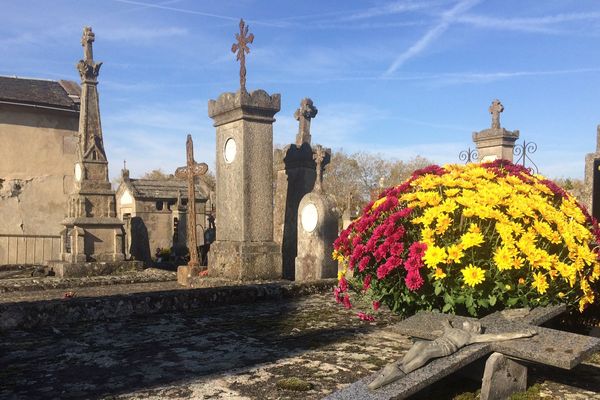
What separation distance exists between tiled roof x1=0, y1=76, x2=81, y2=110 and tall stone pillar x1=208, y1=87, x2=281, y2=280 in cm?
1035

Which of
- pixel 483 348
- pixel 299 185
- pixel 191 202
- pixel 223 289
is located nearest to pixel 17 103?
pixel 191 202

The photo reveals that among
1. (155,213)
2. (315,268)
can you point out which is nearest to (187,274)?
(315,268)

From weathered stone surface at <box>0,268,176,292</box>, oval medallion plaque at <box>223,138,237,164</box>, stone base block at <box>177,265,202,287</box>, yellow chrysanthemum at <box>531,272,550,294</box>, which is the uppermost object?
oval medallion plaque at <box>223,138,237,164</box>

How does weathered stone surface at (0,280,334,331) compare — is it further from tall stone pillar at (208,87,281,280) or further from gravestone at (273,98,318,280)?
gravestone at (273,98,318,280)

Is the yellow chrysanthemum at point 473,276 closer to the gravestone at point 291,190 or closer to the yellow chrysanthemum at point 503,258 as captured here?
the yellow chrysanthemum at point 503,258

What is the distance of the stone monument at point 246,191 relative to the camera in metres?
9.62

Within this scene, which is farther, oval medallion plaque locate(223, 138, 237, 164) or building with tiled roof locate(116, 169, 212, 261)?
building with tiled roof locate(116, 169, 212, 261)

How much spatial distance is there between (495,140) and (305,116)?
20.2 ft

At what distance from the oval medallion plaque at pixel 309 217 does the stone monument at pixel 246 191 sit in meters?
0.69

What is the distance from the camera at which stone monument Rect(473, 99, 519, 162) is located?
15.2 meters

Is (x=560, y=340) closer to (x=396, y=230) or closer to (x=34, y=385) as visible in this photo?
(x=396, y=230)

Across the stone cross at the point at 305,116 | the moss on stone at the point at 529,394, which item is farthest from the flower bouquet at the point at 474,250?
the stone cross at the point at 305,116

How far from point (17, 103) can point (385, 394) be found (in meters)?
17.9

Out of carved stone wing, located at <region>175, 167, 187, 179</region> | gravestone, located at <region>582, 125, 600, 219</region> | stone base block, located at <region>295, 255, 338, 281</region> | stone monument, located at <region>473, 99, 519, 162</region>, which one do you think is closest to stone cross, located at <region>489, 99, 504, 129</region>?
stone monument, located at <region>473, 99, 519, 162</region>
